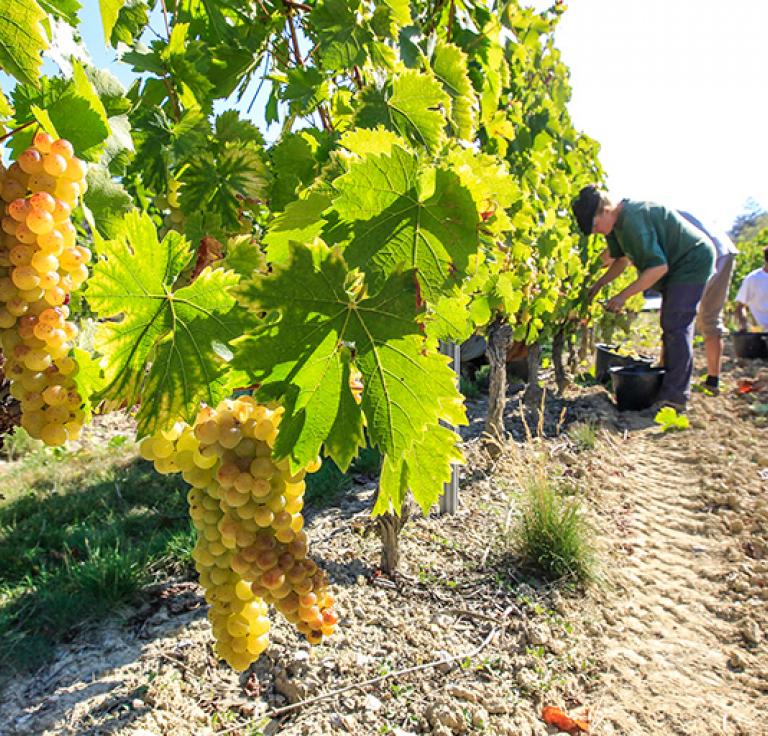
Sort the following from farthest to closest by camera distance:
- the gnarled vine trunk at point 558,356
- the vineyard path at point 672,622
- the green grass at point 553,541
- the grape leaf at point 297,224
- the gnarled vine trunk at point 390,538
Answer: the gnarled vine trunk at point 558,356 → the green grass at point 553,541 → the gnarled vine trunk at point 390,538 → the vineyard path at point 672,622 → the grape leaf at point 297,224

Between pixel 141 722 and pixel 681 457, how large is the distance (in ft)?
14.4

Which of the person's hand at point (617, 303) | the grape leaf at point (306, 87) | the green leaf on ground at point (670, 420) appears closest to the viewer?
the grape leaf at point (306, 87)

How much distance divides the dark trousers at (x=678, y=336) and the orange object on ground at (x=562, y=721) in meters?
4.58

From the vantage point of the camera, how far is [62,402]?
650 millimetres

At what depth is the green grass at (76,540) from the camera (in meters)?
2.67

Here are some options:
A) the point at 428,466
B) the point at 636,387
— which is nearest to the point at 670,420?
the point at 636,387

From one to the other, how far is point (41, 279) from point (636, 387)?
246 inches

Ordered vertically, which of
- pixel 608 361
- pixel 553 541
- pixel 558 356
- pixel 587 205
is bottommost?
pixel 553 541

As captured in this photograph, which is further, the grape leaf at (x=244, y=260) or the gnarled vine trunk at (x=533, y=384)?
the gnarled vine trunk at (x=533, y=384)

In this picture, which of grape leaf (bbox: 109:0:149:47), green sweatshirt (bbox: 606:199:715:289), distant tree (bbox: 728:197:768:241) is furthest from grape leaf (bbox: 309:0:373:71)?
distant tree (bbox: 728:197:768:241)

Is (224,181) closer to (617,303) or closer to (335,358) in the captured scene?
(335,358)

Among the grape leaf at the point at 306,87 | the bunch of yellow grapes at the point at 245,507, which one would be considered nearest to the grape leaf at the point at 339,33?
the grape leaf at the point at 306,87

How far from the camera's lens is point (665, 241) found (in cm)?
587

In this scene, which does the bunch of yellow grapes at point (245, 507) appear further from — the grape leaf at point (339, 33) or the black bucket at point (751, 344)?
the black bucket at point (751, 344)
